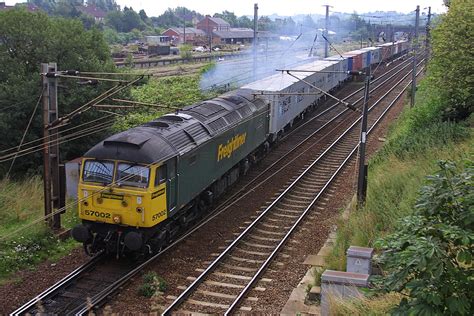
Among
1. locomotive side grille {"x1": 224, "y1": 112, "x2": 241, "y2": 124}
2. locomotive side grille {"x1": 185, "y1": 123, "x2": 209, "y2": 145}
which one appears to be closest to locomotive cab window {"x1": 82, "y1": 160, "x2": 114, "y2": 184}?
locomotive side grille {"x1": 185, "y1": 123, "x2": 209, "y2": 145}

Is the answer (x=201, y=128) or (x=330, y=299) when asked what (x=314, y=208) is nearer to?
(x=201, y=128)

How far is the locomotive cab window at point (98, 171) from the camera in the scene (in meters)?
12.4

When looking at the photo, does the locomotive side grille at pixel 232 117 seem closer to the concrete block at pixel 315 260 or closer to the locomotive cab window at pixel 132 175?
the locomotive cab window at pixel 132 175

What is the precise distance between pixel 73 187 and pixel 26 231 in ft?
15.1

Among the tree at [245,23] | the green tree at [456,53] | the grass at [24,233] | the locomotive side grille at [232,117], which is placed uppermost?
the tree at [245,23]

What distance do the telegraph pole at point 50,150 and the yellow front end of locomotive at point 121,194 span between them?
2038mm

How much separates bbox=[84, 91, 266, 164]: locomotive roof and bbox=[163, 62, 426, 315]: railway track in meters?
2.79

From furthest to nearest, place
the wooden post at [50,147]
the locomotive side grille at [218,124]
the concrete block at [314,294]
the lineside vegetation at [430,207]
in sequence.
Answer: the locomotive side grille at [218,124] → the wooden post at [50,147] → the concrete block at [314,294] → the lineside vegetation at [430,207]

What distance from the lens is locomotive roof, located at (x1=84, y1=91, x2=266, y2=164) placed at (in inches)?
487

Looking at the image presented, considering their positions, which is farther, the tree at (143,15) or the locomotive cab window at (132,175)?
the tree at (143,15)

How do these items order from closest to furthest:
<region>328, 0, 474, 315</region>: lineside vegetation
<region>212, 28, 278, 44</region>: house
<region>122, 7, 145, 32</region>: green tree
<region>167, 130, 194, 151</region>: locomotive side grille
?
<region>328, 0, 474, 315</region>: lineside vegetation < <region>167, 130, 194, 151</region>: locomotive side grille < <region>212, 28, 278, 44</region>: house < <region>122, 7, 145, 32</region>: green tree

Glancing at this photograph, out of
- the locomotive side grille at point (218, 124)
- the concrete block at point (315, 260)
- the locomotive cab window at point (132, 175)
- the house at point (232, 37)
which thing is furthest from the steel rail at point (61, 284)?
the house at point (232, 37)

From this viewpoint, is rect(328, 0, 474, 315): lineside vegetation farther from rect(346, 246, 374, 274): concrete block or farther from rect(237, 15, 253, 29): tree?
rect(237, 15, 253, 29): tree

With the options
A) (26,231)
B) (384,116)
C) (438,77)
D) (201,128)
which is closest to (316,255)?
(201,128)
